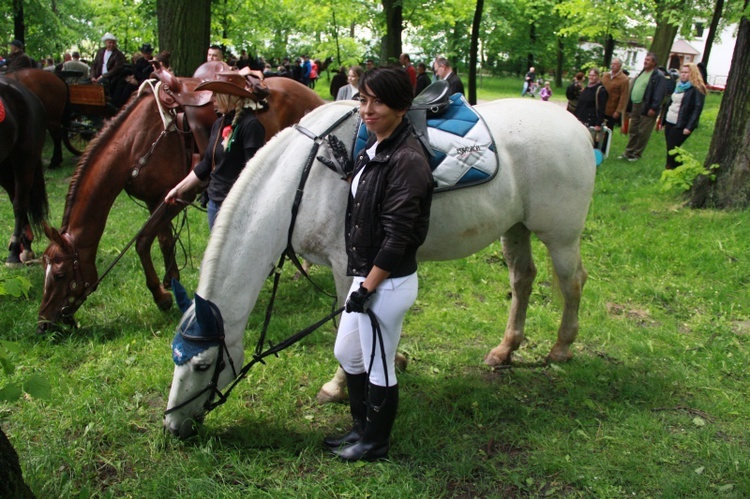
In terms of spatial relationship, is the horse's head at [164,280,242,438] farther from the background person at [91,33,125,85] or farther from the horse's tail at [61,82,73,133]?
the background person at [91,33,125,85]

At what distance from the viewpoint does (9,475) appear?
2289mm

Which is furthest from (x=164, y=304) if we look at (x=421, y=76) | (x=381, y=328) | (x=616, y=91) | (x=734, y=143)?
(x=616, y=91)

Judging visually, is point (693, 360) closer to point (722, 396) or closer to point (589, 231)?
point (722, 396)

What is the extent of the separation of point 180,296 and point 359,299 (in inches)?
38.7

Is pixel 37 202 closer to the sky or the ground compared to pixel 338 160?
closer to the ground

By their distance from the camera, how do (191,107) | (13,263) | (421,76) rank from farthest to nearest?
(421,76)
(13,263)
(191,107)

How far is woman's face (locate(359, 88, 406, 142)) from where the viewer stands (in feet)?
8.25

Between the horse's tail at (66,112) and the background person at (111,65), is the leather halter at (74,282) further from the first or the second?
the background person at (111,65)

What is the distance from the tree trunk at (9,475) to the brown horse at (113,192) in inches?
87.2

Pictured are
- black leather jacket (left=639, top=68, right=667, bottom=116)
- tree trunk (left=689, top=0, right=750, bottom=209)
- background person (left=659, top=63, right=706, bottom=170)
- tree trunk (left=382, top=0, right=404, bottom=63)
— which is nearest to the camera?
tree trunk (left=689, top=0, right=750, bottom=209)

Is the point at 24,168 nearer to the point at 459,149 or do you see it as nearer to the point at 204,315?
the point at 204,315

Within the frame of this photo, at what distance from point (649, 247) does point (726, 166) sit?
74.5 inches

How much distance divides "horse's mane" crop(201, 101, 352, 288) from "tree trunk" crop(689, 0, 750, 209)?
19.3ft

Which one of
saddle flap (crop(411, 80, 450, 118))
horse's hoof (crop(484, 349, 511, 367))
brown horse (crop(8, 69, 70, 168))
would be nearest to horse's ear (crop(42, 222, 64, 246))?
saddle flap (crop(411, 80, 450, 118))
